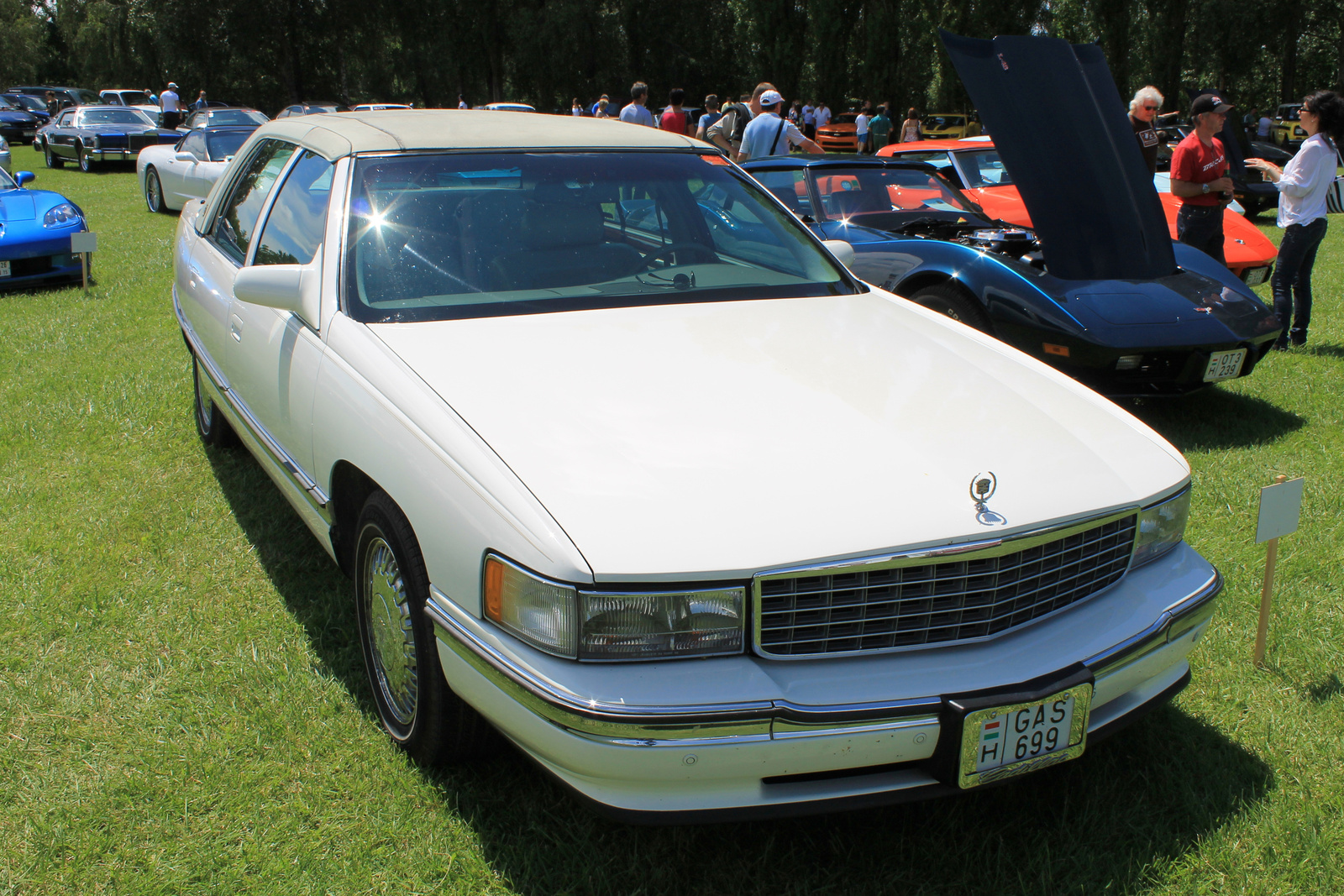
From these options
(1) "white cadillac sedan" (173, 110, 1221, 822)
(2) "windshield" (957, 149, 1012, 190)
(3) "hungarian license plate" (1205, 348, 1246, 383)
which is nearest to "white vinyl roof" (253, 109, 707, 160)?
(1) "white cadillac sedan" (173, 110, 1221, 822)

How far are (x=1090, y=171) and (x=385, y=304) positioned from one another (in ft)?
13.1

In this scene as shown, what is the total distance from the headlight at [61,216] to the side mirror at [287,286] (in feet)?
22.8

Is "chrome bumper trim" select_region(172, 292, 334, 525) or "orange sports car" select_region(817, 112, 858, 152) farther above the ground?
"orange sports car" select_region(817, 112, 858, 152)

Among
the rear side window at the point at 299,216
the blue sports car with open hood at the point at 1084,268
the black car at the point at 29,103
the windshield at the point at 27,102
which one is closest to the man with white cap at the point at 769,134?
the blue sports car with open hood at the point at 1084,268

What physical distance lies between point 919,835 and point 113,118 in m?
22.0

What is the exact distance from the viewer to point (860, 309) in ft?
10.1

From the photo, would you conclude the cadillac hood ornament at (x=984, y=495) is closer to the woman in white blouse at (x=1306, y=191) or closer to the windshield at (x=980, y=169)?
the woman in white blouse at (x=1306, y=191)

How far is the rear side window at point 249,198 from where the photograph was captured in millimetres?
3697

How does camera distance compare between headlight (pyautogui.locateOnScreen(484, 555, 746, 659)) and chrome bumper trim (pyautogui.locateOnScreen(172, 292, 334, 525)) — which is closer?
headlight (pyautogui.locateOnScreen(484, 555, 746, 659))

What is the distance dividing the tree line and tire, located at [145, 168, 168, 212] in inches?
871

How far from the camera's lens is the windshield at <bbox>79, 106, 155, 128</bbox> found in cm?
1928

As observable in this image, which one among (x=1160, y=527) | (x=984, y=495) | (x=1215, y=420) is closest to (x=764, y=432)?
(x=984, y=495)

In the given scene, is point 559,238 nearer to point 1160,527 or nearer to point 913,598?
point 913,598

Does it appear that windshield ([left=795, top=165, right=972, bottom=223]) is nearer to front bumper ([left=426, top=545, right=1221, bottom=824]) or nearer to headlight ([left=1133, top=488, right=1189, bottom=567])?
headlight ([left=1133, top=488, right=1189, bottom=567])
